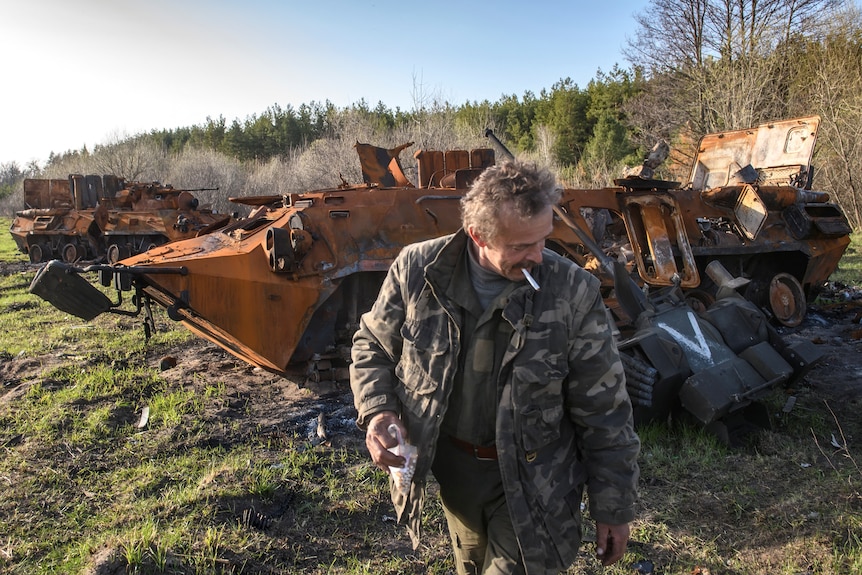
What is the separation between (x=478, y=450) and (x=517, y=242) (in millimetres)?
666

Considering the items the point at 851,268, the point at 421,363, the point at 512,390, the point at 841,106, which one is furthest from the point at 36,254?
the point at 841,106

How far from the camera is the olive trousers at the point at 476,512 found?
6.47 feet

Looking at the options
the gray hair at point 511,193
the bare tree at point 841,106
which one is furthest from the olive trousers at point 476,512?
the bare tree at point 841,106

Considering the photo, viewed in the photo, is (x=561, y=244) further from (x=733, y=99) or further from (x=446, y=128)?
(x=733, y=99)

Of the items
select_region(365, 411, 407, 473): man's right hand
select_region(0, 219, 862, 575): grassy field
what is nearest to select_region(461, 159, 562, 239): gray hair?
select_region(365, 411, 407, 473): man's right hand

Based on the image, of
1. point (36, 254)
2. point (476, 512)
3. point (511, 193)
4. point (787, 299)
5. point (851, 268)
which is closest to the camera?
point (511, 193)

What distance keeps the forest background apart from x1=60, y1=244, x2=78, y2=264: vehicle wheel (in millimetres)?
7462

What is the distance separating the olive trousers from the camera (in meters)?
1.97

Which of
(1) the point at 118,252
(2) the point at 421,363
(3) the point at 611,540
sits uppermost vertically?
(2) the point at 421,363

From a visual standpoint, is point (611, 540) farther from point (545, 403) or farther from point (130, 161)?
point (130, 161)

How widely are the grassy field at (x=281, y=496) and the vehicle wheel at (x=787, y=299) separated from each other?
315cm

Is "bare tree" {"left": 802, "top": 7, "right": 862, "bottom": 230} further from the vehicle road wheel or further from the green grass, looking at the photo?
the vehicle road wheel

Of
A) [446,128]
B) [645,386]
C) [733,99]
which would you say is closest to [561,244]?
[645,386]

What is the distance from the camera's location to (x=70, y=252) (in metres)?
17.4
